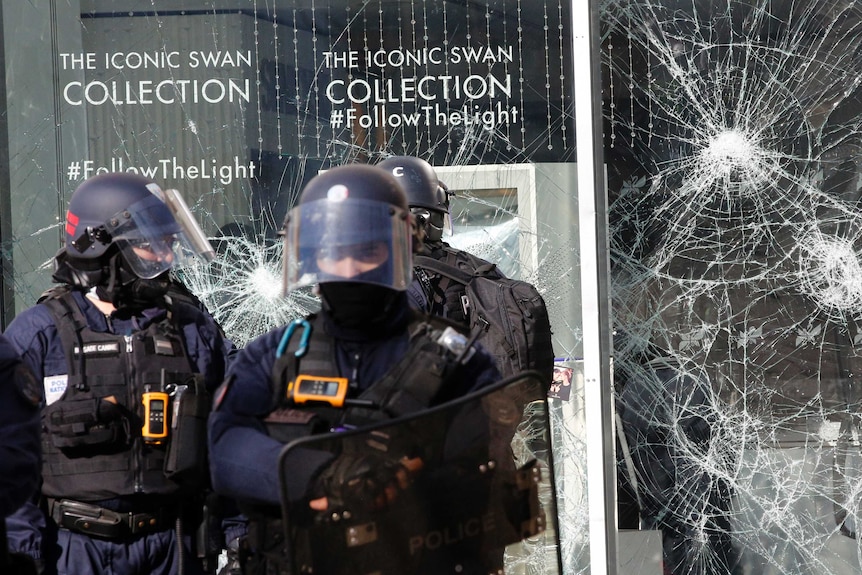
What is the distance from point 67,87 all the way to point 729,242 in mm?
3422

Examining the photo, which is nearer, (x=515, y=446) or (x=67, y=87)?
(x=515, y=446)

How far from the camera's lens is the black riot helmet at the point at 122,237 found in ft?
12.1

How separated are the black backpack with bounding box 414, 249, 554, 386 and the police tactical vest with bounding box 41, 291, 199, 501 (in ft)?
4.52

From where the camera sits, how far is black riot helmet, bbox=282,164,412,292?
267 centimetres

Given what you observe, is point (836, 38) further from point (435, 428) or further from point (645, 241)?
point (435, 428)

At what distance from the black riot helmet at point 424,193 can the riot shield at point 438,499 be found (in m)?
2.32

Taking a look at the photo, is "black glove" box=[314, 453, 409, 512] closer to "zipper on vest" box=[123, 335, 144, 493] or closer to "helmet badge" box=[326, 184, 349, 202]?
"helmet badge" box=[326, 184, 349, 202]

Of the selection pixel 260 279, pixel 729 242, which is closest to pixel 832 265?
pixel 729 242

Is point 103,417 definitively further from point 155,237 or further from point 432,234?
point 432,234

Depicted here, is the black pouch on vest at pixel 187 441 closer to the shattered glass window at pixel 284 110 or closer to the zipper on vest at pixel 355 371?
the zipper on vest at pixel 355 371

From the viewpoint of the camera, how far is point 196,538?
362 cm

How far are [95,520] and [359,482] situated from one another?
1.58 meters

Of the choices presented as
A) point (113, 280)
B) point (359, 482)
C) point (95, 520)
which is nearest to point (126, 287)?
point (113, 280)

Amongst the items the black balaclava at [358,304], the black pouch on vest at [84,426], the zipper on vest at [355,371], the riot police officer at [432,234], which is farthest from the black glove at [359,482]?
the riot police officer at [432,234]
